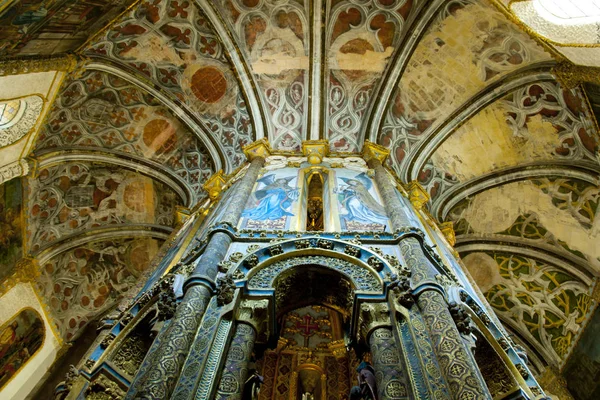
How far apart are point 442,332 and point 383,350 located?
0.60 meters

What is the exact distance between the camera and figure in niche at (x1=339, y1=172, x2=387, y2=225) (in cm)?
719

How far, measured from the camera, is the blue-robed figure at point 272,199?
7.28 m

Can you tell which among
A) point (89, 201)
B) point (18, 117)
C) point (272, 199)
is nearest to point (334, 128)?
point (272, 199)

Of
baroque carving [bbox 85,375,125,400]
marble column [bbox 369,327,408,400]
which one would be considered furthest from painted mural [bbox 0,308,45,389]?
marble column [bbox 369,327,408,400]

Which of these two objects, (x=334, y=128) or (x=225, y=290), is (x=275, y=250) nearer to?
(x=225, y=290)

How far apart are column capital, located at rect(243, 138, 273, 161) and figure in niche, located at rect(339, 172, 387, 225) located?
6.34 feet

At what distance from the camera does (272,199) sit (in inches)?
308

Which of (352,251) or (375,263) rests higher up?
(352,251)

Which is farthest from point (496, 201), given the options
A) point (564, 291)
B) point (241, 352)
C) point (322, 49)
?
point (241, 352)

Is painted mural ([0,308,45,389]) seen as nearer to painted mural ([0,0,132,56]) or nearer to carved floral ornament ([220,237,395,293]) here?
painted mural ([0,0,132,56])

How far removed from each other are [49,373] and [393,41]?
→ 437 inches

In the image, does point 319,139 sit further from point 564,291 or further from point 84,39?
point 564,291

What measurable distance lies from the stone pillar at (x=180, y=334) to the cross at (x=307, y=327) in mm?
4973

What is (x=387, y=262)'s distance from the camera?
5.59 metres
